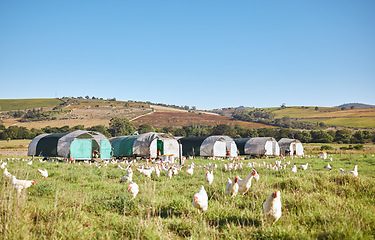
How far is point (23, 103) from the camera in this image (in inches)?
4562

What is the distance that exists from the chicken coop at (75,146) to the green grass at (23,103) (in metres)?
87.5

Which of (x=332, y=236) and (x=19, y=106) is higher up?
(x=19, y=106)

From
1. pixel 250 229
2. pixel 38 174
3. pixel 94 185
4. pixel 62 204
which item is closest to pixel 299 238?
pixel 250 229

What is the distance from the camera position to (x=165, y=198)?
8500 mm

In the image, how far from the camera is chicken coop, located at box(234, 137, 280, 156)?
39.8m

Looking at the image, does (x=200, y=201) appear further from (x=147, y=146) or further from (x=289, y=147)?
(x=289, y=147)

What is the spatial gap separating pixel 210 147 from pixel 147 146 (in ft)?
28.7

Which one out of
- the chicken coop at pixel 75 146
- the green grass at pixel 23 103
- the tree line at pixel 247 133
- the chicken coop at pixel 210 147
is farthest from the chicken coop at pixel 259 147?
the green grass at pixel 23 103

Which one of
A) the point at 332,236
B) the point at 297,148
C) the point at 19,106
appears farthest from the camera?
the point at 19,106

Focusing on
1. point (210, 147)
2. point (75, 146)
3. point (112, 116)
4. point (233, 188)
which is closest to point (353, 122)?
point (210, 147)

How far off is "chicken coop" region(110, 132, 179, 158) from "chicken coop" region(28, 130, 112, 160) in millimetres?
2507

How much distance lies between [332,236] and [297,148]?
140 ft

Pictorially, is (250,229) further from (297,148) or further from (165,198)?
(297,148)

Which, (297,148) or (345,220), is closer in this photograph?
(345,220)
